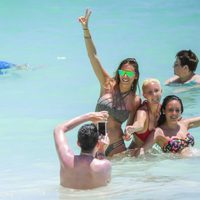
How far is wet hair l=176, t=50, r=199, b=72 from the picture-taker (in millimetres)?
6759

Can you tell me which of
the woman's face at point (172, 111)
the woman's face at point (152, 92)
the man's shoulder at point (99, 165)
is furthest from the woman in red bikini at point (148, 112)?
the man's shoulder at point (99, 165)

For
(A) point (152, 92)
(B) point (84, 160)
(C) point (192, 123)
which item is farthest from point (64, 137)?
(C) point (192, 123)

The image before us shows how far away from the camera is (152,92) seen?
5.51 m

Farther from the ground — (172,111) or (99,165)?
(172,111)

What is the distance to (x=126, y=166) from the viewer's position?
5285mm

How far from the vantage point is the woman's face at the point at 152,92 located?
550cm

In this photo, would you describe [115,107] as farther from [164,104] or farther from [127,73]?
[164,104]

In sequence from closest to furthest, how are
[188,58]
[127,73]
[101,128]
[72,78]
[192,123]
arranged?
1. [101,128]
2. [127,73]
3. [192,123]
4. [188,58]
5. [72,78]

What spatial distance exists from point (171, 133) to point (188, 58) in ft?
4.73

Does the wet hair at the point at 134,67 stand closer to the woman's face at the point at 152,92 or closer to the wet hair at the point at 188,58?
the woman's face at the point at 152,92

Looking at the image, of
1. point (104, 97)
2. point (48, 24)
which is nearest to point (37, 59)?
point (48, 24)

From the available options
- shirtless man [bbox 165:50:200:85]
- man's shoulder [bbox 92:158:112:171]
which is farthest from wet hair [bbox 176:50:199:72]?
man's shoulder [bbox 92:158:112:171]

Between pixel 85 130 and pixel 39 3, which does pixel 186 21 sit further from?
pixel 85 130

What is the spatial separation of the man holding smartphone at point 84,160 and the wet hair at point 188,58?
2.61 m
